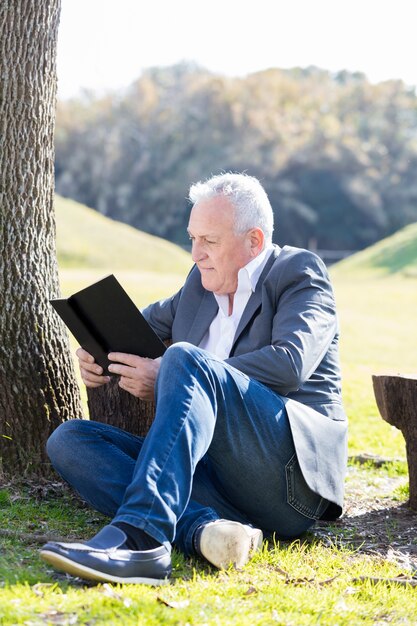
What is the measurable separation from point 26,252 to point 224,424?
153 cm

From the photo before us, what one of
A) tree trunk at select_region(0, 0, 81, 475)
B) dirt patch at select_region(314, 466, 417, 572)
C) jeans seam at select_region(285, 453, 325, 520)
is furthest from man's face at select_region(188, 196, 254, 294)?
dirt patch at select_region(314, 466, 417, 572)

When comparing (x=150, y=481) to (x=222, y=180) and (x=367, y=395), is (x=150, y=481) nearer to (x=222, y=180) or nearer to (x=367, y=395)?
(x=222, y=180)

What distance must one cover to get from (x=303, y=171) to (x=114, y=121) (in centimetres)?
1138

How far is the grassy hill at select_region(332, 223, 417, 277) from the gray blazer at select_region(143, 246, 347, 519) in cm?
2470

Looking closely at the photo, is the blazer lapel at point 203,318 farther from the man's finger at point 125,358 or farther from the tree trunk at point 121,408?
the tree trunk at point 121,408

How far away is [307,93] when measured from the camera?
56.9 metres

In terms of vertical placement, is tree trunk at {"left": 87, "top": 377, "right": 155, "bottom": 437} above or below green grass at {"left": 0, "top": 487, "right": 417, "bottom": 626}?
above

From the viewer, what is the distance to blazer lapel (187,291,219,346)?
156 inches

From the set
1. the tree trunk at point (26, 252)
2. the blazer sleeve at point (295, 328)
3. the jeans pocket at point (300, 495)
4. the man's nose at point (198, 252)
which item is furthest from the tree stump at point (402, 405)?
the tree trunk at point (26, 252)

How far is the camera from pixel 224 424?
3252mm

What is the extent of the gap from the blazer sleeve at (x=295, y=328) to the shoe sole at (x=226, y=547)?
542 mm

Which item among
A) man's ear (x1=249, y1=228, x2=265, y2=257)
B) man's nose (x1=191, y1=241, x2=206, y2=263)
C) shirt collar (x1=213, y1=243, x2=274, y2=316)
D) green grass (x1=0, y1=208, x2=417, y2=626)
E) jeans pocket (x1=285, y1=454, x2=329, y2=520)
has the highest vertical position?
man's ear (x1=249, y1=228, x2=265, y2=257)

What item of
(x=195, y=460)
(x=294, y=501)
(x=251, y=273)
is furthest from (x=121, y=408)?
(x=195, y=460)

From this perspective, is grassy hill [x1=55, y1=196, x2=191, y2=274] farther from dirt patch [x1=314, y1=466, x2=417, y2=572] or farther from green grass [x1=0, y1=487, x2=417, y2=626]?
green grass [x1=0, y1=487, x2=417, y2=626]
